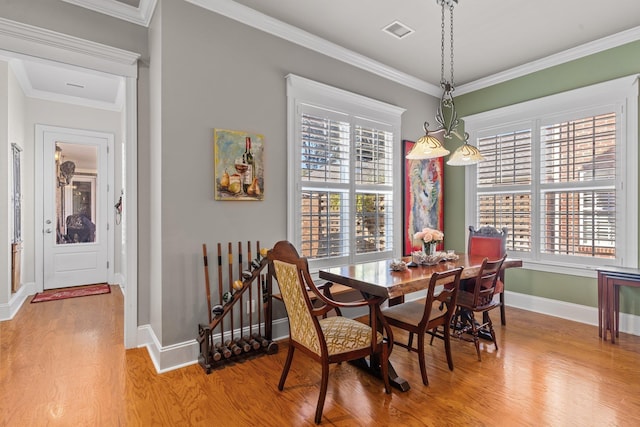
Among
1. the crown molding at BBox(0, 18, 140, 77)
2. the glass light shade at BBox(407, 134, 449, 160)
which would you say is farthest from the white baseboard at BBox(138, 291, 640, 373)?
the crown molding at BBox(0, 18, 140, 77)

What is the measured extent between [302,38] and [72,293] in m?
4.83

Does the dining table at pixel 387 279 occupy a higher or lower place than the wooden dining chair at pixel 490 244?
lower

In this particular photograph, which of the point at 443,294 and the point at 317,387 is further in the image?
the point at 443,294

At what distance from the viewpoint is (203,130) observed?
2.88 m

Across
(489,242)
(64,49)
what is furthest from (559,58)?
(64,49)

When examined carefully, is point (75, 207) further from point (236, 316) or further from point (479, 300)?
point (479, 300)

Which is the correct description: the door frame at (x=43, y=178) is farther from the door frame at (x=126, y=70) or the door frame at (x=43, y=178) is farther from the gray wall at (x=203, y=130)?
the gray wall at (x=203, y=130)

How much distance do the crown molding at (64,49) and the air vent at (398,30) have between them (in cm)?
239

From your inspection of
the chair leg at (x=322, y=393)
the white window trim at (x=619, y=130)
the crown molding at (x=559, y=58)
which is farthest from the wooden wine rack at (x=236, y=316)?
the crown molding at (x=559, y=58)

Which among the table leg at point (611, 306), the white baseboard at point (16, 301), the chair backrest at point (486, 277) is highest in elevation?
the chair backrest at point (486, 277)

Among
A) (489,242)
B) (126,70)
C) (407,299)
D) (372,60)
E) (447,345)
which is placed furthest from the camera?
(407,299)

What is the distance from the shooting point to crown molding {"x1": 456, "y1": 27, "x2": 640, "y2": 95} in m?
3.52

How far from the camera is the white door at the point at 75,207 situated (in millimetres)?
5148

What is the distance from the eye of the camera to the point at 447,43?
369 centimetres
